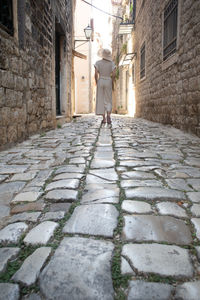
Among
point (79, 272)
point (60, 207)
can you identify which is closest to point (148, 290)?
point (79, 272)

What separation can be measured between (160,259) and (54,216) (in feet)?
2.10

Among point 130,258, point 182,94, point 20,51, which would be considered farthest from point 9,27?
point 130,258

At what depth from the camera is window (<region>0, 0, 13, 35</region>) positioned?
3.50 metres

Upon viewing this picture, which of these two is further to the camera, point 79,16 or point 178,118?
point 79,16

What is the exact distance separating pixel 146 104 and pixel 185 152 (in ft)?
20.8

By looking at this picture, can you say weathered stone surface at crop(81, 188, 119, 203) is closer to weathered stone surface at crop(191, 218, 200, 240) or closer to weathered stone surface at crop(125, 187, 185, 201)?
weathered stone surface at crop(125, 187, 185, 201)

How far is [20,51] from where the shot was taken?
394cm

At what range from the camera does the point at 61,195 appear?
1.75 metres

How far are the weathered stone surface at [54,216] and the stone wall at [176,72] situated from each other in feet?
11.5


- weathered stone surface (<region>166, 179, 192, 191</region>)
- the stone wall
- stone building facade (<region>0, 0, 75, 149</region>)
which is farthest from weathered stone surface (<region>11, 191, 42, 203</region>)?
the stone wall

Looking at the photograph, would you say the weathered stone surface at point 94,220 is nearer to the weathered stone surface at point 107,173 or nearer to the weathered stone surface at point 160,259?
the weathered stone surface at point 160,259

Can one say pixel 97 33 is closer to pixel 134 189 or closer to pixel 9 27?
pixel 9 27

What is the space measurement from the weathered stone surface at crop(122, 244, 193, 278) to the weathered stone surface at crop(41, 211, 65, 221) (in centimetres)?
45

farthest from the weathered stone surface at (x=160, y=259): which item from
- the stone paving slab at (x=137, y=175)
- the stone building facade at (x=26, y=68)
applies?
the stone building facade at (x=26, y=68)
